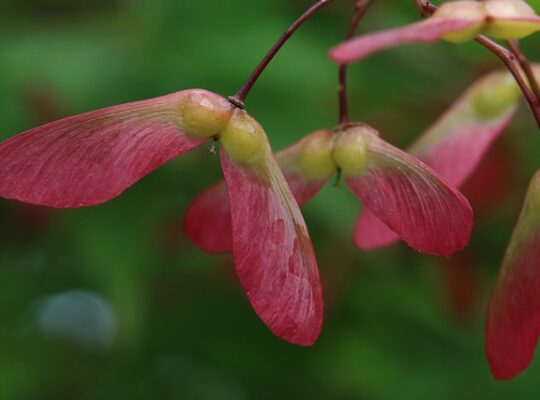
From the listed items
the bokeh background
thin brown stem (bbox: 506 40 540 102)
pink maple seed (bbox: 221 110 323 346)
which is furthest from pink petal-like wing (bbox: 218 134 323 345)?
the bokeh background

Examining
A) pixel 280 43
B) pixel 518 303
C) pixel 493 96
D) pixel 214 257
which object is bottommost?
pixel 214 257

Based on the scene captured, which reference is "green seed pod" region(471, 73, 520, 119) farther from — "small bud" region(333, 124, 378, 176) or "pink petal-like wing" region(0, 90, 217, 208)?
"pink petal-like wing" region(0, 90, 217, 208)

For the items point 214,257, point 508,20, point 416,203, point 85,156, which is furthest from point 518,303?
point 214,257

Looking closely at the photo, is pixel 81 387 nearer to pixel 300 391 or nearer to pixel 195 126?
pixel 300 391

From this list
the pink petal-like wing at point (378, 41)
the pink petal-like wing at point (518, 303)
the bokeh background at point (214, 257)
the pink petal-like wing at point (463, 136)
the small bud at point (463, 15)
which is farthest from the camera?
the bokeh background at point (214, 257)

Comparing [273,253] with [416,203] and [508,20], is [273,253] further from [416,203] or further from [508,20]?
[508,20]

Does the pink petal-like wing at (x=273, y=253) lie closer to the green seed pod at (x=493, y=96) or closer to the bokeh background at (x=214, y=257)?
the green seed pod at (x=493, y=96)

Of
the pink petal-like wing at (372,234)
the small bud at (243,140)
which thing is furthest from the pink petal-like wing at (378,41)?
the pink petal-like wing at (372,234)
